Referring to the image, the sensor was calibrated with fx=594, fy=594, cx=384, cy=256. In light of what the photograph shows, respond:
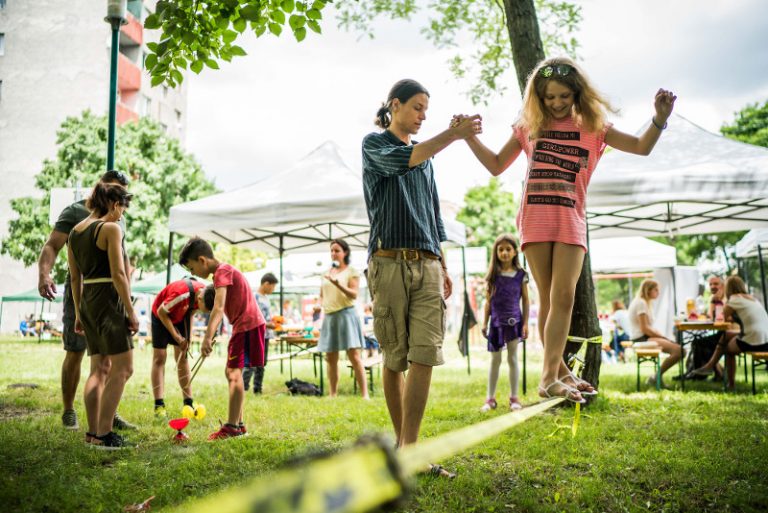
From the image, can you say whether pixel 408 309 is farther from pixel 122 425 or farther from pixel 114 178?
pixel 122 425

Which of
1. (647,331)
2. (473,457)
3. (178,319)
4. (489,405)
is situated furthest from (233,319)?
(647,331)

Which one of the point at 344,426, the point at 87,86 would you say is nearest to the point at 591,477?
the point at 344,426

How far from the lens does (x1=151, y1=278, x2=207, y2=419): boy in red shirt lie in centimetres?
577

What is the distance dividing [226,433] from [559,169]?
3730 millimetres

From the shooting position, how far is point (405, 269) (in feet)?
11.0

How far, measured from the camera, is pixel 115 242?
14.5 feet

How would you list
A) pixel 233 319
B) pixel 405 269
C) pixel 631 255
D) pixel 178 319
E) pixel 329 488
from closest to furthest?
pixel 329 488 < pixel 405 269 < pixel 233 319 < pixel 178 319 < pixel 631 255

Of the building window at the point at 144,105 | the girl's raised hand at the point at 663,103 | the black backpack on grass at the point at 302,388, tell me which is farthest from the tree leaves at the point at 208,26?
the building window at the point at 144,105

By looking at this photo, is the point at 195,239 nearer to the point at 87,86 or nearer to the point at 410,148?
the point at 410,148

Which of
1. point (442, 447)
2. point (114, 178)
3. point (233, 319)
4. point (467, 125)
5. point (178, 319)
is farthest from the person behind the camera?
point (178, 319)

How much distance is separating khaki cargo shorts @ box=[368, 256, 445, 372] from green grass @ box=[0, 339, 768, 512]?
83 centimetres

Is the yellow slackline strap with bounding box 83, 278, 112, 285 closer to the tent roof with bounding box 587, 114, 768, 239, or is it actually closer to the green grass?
the green grass

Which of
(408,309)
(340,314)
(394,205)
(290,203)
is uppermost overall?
(290,203)

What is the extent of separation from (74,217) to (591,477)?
4.68 m
